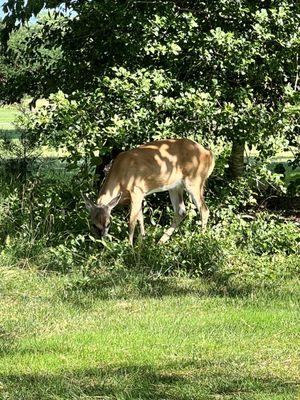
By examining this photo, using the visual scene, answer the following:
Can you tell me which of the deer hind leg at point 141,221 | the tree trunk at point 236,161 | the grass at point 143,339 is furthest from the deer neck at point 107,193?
the tree trunk at point 236,161

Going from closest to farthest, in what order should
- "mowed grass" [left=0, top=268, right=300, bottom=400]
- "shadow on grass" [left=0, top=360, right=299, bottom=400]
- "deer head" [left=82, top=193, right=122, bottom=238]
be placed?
"shadow on grass" [left=0, top=360, right=299, bottom=400], "mowed grass" [left=0, top=268, right=300, bottom=400], "deer head" [left=82, top=193, right=122, bottom=238]

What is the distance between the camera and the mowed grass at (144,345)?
5254 mm

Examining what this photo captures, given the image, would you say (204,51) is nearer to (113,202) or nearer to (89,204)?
(113,202)

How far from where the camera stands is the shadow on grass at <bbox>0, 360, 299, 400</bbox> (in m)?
5.10

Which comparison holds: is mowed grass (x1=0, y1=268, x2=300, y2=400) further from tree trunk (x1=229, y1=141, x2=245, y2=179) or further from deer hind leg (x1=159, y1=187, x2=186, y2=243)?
tree trunk (x1=229, y1=141, x2=245, y2=179)

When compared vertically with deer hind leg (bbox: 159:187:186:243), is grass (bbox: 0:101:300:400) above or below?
below

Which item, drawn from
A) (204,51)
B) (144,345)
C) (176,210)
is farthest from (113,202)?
(144,345)

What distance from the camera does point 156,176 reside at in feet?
35.0

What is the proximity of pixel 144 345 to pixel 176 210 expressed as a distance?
15.3 feet

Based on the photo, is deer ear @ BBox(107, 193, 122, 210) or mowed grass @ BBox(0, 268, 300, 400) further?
deer ear @ BBox(107, 193, 122, 210)

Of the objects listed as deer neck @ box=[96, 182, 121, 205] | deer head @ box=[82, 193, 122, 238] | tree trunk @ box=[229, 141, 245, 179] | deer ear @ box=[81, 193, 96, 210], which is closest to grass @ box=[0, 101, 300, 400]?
deer head @ box=[82, 193, 122, 238]

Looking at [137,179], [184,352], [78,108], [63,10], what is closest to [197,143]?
[137,179]

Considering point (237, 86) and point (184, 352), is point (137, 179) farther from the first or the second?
point (184, 352)

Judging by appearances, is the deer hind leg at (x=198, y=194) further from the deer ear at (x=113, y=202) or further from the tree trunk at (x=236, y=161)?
the deer ear at (x=113, y=202)
